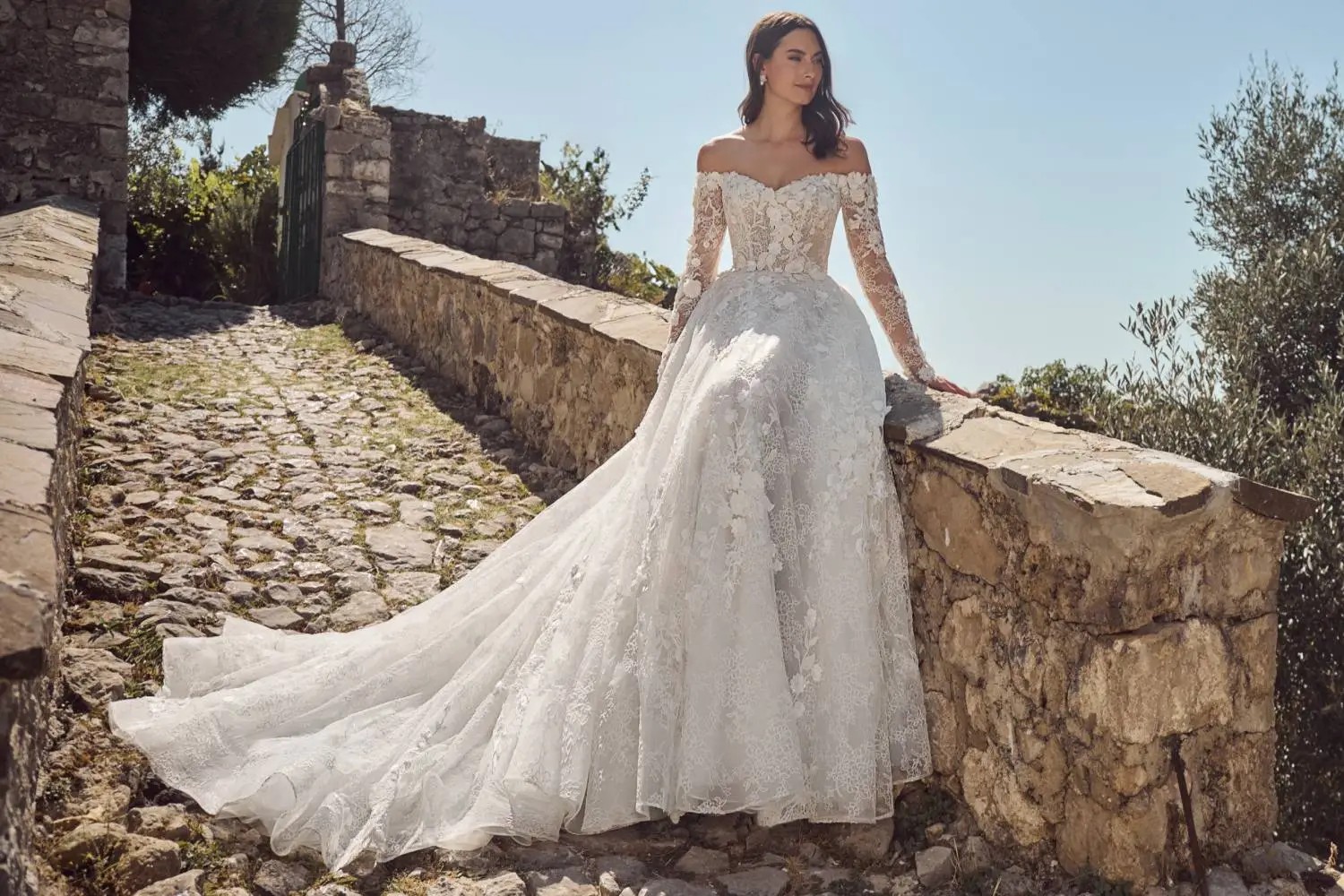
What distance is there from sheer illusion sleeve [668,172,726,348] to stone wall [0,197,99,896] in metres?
1.81

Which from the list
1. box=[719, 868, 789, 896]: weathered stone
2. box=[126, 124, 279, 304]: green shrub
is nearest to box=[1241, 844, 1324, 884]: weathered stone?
box=[719, 868, 789, 896]: weathered stone

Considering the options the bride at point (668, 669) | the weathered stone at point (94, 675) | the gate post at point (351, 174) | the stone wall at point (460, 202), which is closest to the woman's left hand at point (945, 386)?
the bride at point (668, 669)

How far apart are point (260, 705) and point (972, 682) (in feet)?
6.10

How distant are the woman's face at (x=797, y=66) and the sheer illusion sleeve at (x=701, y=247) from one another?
1.13 ft

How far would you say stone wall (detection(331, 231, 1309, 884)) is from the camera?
2.54m

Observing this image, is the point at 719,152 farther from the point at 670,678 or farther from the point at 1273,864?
the point at 1273,864

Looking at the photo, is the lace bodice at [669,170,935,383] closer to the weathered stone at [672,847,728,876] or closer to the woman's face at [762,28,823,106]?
the woman's face at [762,28,823,106]

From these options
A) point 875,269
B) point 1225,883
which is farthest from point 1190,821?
point 875,269

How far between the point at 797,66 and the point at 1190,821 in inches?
93.0

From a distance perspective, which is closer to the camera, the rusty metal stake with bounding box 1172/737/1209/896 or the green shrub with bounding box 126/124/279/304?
the rusty metal stake with bounding box 1172/737/1209/896

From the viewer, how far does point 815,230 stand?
12.0 feet

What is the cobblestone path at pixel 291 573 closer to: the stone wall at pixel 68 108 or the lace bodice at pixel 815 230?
the lace bodice at pixel 815 230

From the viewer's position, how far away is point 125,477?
5.30 m

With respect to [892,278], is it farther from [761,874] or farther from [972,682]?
[761,874]
